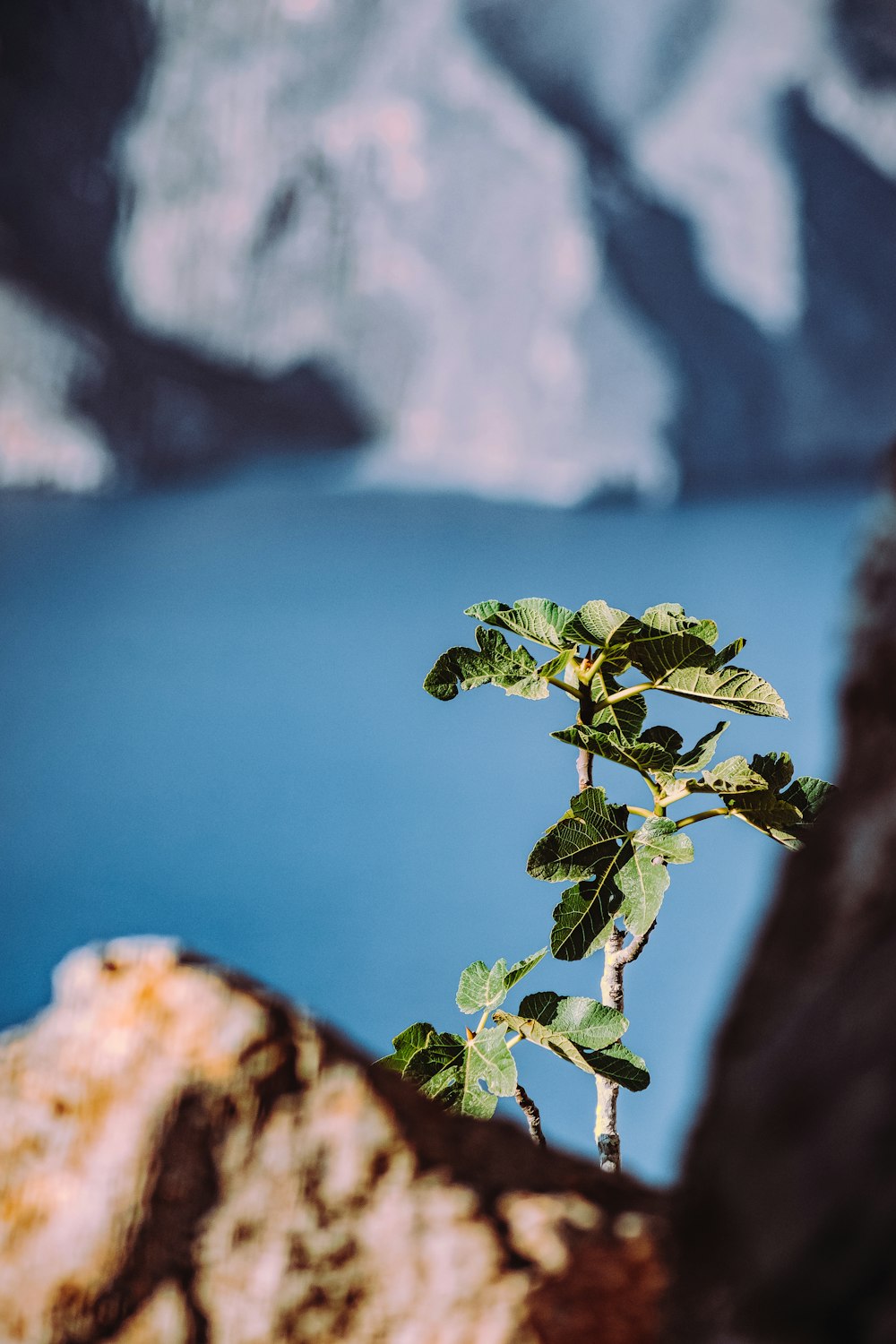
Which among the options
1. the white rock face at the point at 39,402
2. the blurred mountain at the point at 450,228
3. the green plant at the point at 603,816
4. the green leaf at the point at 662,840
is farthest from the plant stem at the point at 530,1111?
the white rock face at the point at 39,402

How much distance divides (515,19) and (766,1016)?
3185mm

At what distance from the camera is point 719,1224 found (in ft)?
0.63

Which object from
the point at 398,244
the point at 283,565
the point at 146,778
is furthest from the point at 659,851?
the point at 398,244

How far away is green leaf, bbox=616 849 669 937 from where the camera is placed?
0.39m

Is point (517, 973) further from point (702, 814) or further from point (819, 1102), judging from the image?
point (819, 1102)

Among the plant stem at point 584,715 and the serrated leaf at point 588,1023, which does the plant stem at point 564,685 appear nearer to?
the plant stem at point 584,715

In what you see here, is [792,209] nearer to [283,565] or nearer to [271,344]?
[271,344]

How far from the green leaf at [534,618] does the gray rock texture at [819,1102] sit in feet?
0.66

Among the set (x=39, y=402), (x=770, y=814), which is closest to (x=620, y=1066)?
(x=770, y=814)

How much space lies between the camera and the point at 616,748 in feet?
1.40

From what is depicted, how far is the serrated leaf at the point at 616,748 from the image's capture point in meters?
0.42

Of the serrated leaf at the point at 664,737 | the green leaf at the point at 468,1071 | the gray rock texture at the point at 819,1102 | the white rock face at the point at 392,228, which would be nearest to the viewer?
the gray rock texture at the point at 819,1102

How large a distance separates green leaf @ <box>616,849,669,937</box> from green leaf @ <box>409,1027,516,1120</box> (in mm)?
67

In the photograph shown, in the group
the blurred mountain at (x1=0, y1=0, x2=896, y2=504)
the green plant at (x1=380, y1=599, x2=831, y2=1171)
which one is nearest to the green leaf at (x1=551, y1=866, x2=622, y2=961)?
the green plant at (x1=380, y1=599, x2=831, y2=1171)
